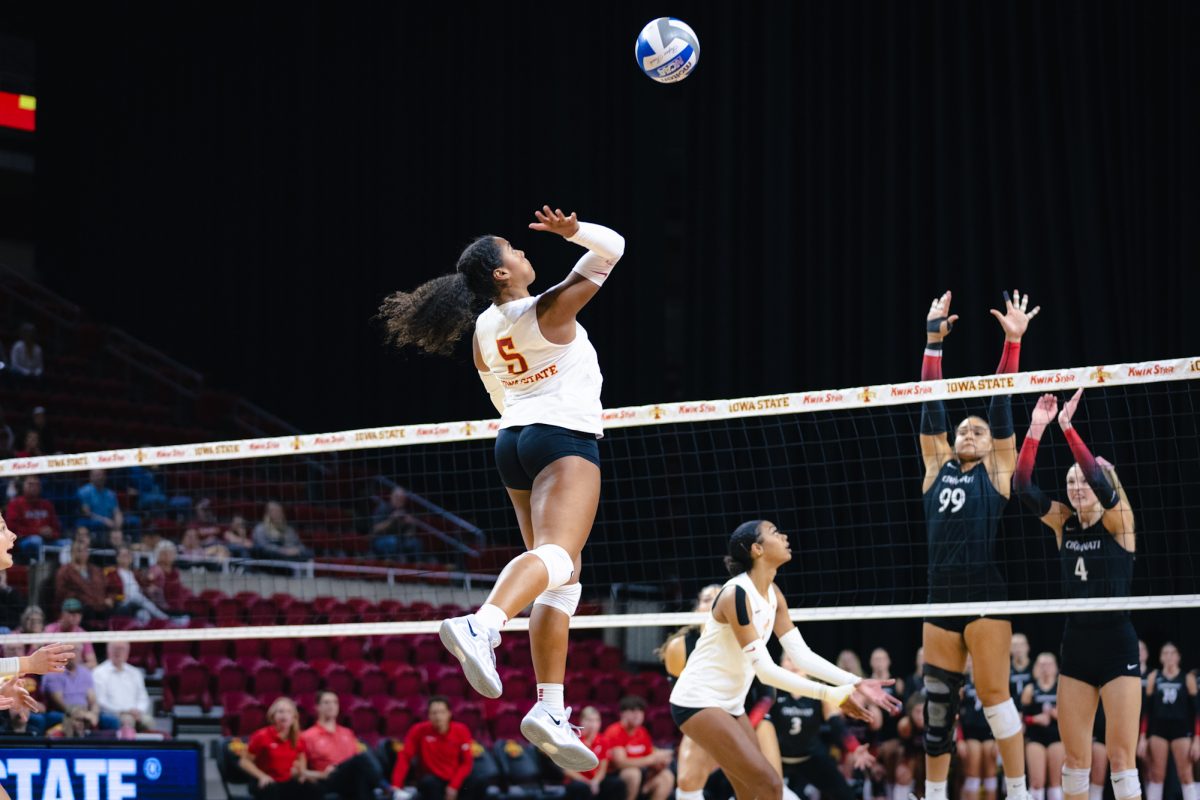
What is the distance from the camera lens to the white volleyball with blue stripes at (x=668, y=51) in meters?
7.21

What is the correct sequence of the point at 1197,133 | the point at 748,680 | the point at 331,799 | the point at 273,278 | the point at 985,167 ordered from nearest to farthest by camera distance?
the point at 748,680 < the point at 331,799 < the point at 1197,133 < the point at 985,167 < the point at 273,278

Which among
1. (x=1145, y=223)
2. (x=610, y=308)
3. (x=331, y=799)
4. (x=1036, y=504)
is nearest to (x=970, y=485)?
(x=1036, y=504)

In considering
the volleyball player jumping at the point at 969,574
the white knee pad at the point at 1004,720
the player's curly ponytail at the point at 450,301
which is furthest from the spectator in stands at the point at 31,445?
the white knee pad at the point at 1004,720

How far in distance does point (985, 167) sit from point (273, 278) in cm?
1103

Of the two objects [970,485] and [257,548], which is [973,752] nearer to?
[970,485]

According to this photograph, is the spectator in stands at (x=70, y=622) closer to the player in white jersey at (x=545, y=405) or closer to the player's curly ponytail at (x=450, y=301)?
the player's curly ponytail at (x=450, y=301)

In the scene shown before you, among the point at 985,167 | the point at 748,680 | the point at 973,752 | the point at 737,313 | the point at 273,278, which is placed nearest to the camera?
the point at 748,680

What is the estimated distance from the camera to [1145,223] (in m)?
15.9

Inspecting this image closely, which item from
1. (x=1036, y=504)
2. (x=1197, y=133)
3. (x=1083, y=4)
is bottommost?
(x=1036, y=504)

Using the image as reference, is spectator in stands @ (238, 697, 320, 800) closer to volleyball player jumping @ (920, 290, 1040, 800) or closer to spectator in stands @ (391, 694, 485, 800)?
spectator in stands @ (391, 694, 485, 800)

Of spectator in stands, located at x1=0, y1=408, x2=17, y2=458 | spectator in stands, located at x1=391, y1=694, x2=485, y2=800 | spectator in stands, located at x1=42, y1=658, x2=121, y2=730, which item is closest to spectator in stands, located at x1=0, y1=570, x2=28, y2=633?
spectator in stands, located at x1=42, y1=658, x2=121, y2=730

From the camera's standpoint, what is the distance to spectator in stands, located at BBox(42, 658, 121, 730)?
11.8m

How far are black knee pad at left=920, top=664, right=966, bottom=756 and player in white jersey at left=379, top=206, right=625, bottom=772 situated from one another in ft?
10.3

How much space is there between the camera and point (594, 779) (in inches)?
501
